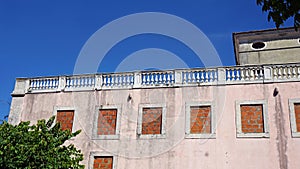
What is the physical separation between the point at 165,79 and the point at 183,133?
2.90 m

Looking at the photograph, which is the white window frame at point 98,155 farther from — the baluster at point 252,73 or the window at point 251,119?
the baluster at point 252,73

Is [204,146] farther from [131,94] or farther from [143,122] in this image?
[131,94]

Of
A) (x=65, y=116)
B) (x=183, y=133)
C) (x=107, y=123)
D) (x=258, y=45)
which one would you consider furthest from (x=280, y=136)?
(x=65, y=116)

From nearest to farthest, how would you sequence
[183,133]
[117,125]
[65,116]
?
[183,133] < [117,125] < [65,116]

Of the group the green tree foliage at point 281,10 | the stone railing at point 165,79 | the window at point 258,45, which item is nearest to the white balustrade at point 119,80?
the stone railing at point 165,79

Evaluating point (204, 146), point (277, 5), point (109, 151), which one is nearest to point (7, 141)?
point (109, 151)

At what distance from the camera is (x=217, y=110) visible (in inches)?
647

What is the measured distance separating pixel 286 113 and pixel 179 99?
15.7 ft

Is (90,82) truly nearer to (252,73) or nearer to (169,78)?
(169,78)

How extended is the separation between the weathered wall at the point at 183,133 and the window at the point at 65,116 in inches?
7.2

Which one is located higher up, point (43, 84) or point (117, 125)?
point (43, 84)

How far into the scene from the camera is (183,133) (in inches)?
642

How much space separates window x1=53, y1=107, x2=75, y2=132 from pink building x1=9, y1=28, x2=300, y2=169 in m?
0.05

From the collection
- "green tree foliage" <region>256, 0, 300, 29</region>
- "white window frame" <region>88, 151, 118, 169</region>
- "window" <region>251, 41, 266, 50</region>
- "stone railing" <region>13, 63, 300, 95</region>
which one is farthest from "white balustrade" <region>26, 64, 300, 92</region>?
"green tree foliage" <region>256, 0, 300, 29</region>
